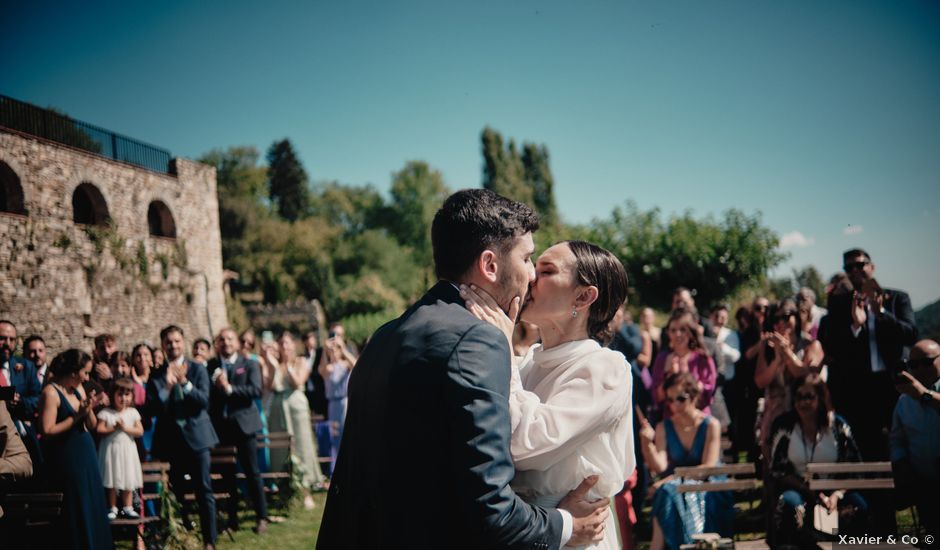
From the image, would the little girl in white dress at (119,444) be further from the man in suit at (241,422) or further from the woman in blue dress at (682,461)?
the woman in blue dress at (682,461)

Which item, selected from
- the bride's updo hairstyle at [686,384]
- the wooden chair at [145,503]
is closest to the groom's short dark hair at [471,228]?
the bride's updo hairstyle at [686,384]

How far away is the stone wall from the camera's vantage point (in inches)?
557

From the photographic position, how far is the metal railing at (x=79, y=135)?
49.4 feet

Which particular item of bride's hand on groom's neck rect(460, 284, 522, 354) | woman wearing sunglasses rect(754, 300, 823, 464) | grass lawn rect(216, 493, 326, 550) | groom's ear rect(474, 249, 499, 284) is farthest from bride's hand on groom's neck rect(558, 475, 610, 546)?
grass lawn rect(216, 493, 326, 550)

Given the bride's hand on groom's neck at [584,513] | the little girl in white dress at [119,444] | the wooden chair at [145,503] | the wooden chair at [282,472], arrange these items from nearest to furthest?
the bride's hand on groom's neck at [584,513] → the wooden chair at [145,503] → the little girl in white dress at [119,444] → the wooden chair at [282,472]

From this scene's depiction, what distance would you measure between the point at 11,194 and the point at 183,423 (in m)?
12.0

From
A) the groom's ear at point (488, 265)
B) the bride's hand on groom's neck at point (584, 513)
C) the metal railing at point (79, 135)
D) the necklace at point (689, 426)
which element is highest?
the metal railing at point (79, 135)

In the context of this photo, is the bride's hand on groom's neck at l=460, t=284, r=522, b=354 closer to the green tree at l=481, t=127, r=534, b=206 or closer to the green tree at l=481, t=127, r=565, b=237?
the green tree at l=481, t=127, r=565, b=237

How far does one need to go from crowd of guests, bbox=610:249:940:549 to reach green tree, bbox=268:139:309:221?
6166 centimetres

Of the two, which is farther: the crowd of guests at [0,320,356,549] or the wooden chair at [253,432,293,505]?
the wooden chair at [253,432,293,505]

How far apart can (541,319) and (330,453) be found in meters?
8.56

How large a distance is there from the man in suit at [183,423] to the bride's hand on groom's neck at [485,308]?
18.7 feet

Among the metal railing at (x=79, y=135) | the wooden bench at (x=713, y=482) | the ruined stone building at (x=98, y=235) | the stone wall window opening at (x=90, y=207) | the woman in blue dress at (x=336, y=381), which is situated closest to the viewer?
the wooden bench at (x=713, y=482)

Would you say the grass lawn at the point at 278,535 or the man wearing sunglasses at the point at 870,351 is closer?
the man wearing sunglasses at the point at 870,351
